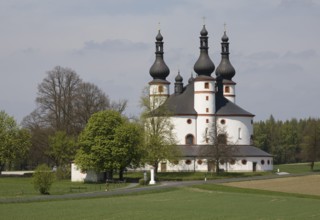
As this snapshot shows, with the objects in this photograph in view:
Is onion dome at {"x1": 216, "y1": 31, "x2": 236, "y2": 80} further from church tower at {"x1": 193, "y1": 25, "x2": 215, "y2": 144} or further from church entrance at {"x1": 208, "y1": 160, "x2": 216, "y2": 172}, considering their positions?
church entrance at {"x1": 208, "y1": 160, "x2": 216, "y2": 172}

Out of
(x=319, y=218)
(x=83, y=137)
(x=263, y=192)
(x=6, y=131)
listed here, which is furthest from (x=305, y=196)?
(x=6, y=131)

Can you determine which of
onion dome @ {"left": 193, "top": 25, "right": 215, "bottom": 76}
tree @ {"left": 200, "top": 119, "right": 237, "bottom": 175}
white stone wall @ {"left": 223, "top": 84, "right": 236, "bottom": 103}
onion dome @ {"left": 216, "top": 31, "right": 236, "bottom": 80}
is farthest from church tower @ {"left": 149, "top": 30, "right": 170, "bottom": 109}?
tree @ {"left": 200, "top": 119, "right": 237, "bottom": 175}

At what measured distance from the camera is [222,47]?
114562mm

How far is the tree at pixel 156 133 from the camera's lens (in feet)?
292

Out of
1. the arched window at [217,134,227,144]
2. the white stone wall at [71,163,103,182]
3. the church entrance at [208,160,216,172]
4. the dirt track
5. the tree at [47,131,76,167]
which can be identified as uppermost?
the arched window at [217,134,227,144]

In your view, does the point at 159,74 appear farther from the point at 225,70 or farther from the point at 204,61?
the point at 225,70

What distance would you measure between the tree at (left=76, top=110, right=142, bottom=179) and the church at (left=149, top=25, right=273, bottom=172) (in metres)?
19.4

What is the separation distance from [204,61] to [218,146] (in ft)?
50.1

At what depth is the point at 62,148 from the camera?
305 ft

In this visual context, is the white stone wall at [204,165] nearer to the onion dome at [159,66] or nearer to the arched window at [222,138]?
the arched window at [222,138]

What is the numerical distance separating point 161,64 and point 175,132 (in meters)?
11.1

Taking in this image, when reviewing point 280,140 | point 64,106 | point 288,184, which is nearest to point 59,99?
point 64,106

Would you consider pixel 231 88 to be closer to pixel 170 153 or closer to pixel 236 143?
pixel 236 143

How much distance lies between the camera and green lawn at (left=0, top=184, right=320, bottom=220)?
39969 millimetres
